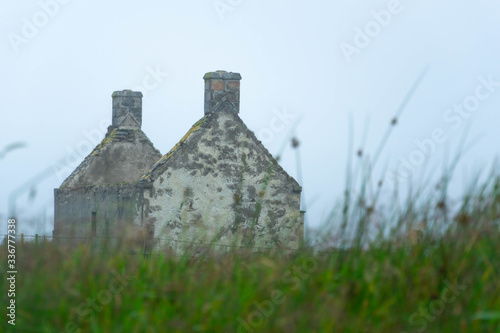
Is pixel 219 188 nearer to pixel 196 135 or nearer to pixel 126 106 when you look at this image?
pixel 196 135

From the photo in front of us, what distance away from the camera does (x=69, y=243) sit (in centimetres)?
568

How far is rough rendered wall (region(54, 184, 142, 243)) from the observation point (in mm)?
16422

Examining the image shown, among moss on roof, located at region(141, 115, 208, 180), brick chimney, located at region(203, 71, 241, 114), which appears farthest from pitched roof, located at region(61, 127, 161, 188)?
moss on roof, located at region(141, 115, 208, 180)

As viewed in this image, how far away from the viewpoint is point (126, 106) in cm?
2295

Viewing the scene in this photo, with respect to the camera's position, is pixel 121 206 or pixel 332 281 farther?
pixel 121 206

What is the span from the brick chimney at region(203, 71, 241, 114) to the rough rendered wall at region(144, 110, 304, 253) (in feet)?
1.75

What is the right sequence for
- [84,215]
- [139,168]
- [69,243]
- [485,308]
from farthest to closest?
1. [139,168]
2. [84,215]
3. [69,243]
4. [485,308]

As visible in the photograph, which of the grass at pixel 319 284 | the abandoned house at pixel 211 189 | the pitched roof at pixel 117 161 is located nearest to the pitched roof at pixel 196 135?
the abandoned house at pixel 211 189

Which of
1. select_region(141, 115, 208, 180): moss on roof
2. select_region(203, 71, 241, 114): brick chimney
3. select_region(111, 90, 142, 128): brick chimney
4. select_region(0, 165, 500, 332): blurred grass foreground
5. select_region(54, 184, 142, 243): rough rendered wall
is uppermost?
select_region(111, 90, 142, 128): brick chimney

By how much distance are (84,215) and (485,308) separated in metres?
15.7

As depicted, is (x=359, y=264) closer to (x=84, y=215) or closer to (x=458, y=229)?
(x=458, y=229)

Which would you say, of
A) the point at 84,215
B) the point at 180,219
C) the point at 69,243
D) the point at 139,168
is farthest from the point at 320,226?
the point at 139,168

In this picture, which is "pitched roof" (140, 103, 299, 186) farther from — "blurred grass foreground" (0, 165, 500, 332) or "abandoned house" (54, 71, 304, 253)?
"blurred grass foreground" (0, 165, 500, 332)

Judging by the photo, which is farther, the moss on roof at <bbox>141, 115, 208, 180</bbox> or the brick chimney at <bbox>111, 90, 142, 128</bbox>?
the brick chimney at <bbox>111, 90, 142, 128</bbox>
